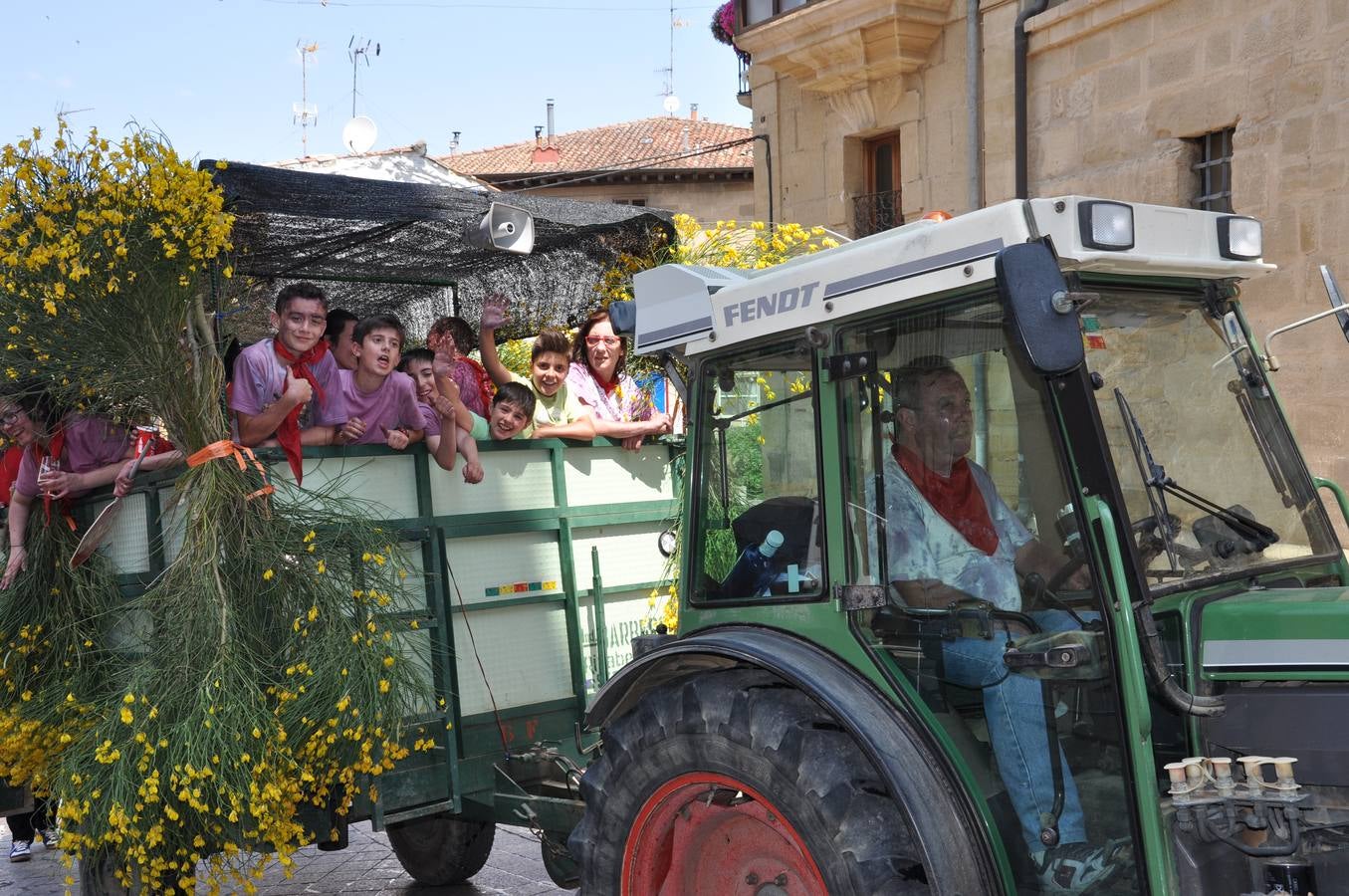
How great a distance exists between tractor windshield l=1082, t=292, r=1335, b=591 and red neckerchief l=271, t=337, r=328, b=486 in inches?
104

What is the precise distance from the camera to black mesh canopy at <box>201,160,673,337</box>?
4645mm

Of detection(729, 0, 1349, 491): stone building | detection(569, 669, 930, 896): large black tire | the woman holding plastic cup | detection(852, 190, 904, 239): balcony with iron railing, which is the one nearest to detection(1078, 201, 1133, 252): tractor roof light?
detection(569, 669, 930, 896): large black tire

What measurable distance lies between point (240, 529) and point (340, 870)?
2527 mm

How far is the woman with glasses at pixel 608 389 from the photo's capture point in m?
5.08

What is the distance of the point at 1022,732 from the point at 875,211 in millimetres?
13383

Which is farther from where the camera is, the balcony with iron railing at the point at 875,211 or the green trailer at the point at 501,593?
the balcony with iron railing at the point at 875,211

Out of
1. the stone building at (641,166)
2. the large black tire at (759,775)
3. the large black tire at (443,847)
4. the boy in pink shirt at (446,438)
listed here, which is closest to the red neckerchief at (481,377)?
the boy in pink shirt at (446,438)

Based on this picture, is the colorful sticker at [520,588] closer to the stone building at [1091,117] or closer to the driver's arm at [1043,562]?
the driver's arm at [1043,562]

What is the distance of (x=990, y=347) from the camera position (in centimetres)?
284

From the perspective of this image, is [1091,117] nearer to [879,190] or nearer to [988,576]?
[879,190]

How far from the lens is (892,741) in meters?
2.85

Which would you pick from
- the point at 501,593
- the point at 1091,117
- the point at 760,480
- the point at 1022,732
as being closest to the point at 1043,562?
the point at 1022,732

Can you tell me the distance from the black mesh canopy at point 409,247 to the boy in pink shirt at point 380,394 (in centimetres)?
43

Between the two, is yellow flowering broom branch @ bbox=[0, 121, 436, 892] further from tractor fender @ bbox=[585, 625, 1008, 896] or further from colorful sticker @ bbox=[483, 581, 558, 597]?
tractor fender @ bbox=[585, 625, 1008, 896]
